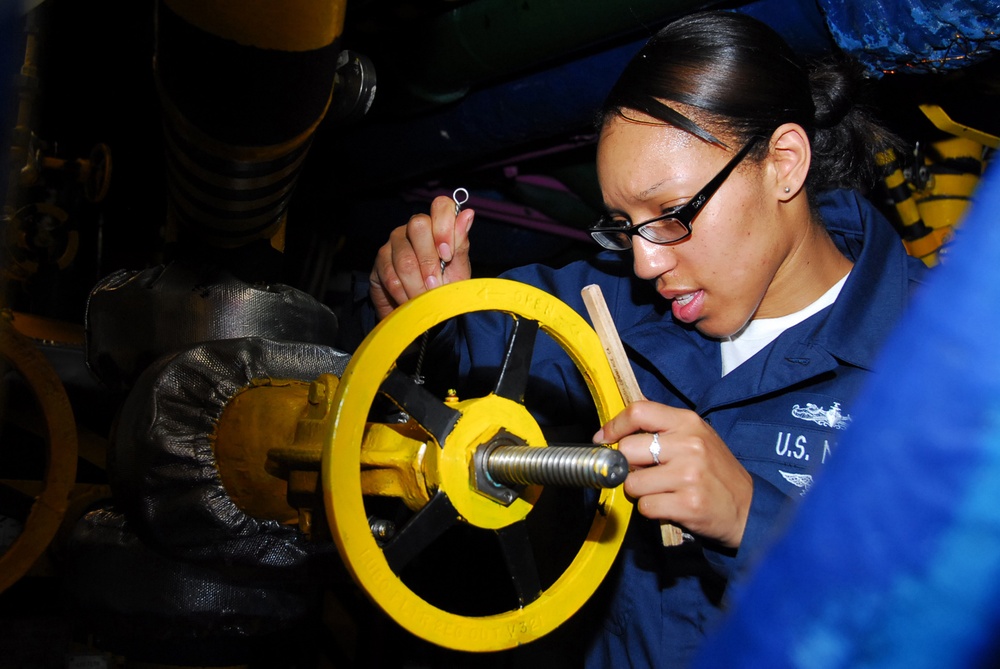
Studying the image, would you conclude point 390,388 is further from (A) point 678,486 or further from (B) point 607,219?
(B) point 607,219

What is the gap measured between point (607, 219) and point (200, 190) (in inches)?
28.4

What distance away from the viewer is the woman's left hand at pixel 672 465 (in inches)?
35.8

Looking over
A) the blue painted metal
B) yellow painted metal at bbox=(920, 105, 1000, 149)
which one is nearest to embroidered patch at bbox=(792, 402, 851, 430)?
the blue painted metal

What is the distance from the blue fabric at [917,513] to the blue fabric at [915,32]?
4.30 ft

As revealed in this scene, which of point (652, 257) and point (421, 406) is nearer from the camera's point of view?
point (421, 406)

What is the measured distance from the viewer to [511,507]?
89 cm

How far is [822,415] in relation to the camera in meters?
1.25

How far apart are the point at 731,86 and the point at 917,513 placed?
3.70 ft

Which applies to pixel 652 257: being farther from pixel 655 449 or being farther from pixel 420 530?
pixel 420 530

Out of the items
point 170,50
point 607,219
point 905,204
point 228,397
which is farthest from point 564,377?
point 905,204

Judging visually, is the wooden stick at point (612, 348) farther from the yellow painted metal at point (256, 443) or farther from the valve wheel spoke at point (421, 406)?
the yellow painted metal at point (256, 443)

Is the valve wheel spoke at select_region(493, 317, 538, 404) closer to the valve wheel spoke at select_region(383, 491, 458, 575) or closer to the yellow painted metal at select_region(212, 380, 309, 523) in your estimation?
the valve wheel spoke at select_region(383, 491, 458, 575)


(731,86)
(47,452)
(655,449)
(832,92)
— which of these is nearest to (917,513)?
(655,449)

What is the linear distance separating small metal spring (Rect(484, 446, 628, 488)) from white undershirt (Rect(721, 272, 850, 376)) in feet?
2.28
